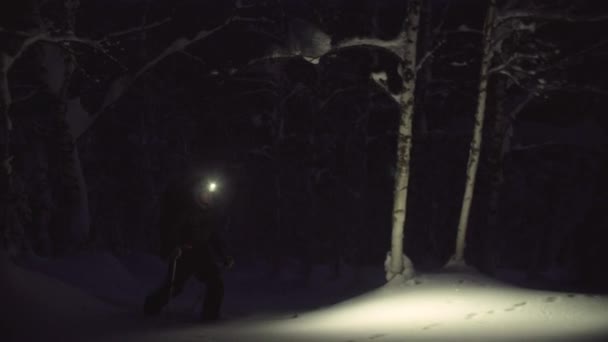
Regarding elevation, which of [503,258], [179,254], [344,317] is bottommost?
[503,258]

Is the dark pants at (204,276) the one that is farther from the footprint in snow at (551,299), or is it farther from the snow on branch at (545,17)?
the snow on branch at (545,17)

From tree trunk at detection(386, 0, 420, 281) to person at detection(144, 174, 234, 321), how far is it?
4391 millimetres

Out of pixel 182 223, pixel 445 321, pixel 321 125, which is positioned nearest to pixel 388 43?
pixel 182 223

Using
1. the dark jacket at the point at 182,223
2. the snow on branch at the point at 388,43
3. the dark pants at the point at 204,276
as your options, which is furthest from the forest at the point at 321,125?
the dark pants at the point at 204,276

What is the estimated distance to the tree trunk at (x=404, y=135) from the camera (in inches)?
464

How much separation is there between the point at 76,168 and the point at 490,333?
11.7 meters

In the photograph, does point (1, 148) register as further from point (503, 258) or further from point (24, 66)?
point (503, 258)

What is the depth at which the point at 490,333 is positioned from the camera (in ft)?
19.9

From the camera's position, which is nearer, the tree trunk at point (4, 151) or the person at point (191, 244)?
the person at point (191, 244)

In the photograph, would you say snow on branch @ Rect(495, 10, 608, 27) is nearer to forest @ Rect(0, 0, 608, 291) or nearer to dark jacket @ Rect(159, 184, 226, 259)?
forest @ Rect(0, 0, 608, 291)

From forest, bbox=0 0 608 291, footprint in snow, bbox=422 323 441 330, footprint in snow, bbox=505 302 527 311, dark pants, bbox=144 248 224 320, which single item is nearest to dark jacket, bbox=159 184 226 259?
dark pants, bbox=144 248 224 320

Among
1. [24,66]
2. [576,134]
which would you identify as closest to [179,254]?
[576,134]

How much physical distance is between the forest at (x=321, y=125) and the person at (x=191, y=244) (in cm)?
70

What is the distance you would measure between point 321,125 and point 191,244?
70.8 feet
